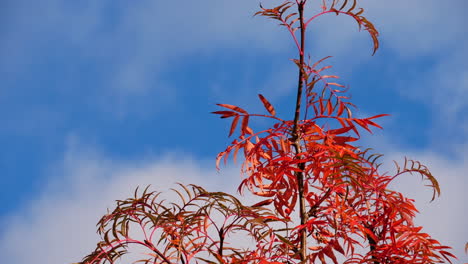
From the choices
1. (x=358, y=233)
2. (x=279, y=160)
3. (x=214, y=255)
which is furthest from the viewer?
(x=358, y=233)

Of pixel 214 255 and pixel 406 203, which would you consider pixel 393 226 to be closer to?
pixel 406 203

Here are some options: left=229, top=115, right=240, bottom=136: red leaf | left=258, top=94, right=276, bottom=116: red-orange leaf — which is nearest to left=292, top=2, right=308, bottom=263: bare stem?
left=258, top=94, right=276, bottom=116: red-orange leaf

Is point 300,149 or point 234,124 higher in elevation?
point 234,124

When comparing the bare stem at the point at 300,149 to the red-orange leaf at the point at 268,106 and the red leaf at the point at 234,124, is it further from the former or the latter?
the red leaf at the point at 234,124

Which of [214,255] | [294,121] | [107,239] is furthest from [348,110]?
[107,239]

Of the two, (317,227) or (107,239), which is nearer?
(107,239)

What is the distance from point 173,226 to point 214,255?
0.64 ft

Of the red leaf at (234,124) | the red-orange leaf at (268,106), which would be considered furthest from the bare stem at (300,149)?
the red leaf at (234,124)

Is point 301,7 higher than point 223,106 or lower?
higher

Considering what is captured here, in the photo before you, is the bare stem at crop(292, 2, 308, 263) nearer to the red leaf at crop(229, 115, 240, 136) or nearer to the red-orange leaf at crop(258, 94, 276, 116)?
the red-orange leaf at crop(258, 94, 276, 116)

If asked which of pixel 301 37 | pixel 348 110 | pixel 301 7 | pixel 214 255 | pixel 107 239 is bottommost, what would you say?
pixel 214 255

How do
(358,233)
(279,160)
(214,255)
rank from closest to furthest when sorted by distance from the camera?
(214,255)
(279,160)
(358,233)

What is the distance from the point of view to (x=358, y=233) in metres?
1.50

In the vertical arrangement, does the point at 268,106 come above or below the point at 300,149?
above
